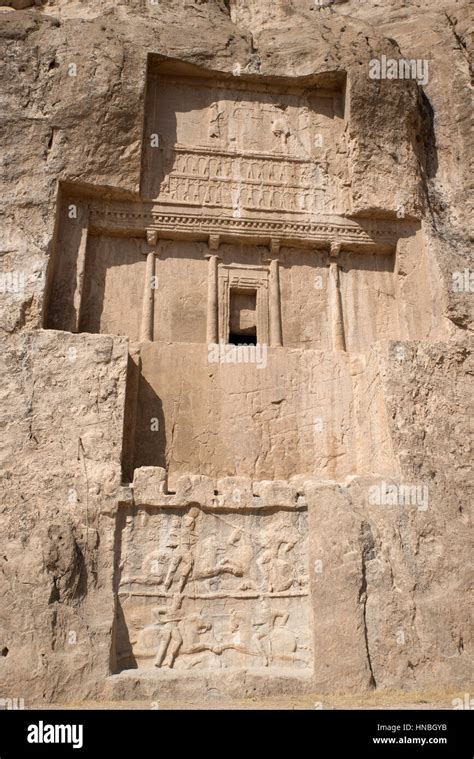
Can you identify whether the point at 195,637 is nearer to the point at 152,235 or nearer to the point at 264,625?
the point at 264,625

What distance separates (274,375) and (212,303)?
154 cm

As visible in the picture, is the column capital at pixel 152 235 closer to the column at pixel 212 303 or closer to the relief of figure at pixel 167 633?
the column at pixel 212 303

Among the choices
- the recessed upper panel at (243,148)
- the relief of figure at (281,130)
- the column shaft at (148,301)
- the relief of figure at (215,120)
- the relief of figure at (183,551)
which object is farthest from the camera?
the relief of figure at (281,130)

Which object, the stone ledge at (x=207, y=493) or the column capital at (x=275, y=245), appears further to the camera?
the column capital at (x=275, y=245)

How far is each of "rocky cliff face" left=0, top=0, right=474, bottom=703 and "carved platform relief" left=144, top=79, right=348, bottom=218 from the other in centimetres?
35

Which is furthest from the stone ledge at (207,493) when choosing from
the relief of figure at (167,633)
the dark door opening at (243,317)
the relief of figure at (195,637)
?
the dark door opening at (243,317)

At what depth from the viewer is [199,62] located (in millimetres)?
11742

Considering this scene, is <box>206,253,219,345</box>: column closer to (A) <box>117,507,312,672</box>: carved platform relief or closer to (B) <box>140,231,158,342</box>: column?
(B) <box>140,231,158,342</box>: column

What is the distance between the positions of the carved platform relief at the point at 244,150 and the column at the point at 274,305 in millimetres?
946

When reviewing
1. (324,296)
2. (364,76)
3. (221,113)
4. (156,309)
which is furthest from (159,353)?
(364,76)

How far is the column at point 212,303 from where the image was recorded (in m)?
10.9

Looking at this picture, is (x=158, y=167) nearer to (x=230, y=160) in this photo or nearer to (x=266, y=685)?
(x=230, y=160)

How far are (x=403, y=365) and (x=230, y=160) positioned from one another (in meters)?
4.56

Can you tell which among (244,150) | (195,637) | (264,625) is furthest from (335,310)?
(195,637)
